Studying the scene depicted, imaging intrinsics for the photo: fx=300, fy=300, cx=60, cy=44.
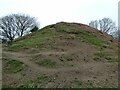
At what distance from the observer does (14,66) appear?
12.2 m

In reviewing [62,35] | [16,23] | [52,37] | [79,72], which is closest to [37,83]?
[79,72]

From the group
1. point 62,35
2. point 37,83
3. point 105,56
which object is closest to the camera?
point 37,83

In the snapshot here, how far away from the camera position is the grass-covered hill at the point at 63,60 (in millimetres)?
10500

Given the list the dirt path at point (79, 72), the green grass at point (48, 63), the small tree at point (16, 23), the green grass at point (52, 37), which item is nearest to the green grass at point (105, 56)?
the dirt path at point (79, 72)

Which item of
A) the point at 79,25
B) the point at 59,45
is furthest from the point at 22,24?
the point at 59,45

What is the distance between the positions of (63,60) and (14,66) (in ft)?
6.61

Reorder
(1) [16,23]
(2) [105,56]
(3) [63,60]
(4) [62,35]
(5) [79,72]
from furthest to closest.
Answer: (1) [16,23], (4) [62,35], (2) [105,56], (3) [63,60], (5) [79,72]

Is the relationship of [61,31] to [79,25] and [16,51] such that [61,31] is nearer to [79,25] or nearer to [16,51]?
[79,25]

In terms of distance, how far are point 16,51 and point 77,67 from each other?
12.7 ft

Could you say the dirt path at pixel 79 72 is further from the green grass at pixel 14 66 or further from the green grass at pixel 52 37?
the green grass at pixel 52 37

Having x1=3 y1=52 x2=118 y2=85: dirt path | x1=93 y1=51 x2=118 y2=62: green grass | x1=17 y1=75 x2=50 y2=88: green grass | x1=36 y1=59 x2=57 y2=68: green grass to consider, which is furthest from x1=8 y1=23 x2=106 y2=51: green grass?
x1=17 y1=75 x2=50 y2=88: green grass

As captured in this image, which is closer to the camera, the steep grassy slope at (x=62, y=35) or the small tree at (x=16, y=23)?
the steep grassy slope at (x=62, y=35)

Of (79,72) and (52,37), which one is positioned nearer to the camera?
(79,72)

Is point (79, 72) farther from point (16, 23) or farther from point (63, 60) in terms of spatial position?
point (16, 23)
